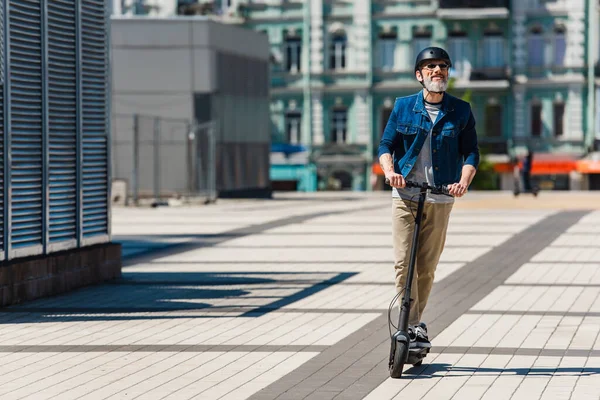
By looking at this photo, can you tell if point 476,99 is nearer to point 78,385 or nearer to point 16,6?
point 16,6

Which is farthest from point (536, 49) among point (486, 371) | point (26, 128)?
point (486, 371)

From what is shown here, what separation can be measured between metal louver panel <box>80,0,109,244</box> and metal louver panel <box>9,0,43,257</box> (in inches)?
40.5

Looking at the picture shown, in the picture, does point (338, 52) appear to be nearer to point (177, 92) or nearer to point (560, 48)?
point (560, 48)

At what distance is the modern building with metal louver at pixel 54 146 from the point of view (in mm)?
12930

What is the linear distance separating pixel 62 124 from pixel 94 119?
774 millimetres

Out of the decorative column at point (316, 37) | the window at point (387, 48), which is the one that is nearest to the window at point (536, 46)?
the window at point (387, 48)

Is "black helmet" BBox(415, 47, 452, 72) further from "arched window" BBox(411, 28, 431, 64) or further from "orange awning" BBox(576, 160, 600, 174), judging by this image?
"arched window" BBox(411, 28, 431, 64)

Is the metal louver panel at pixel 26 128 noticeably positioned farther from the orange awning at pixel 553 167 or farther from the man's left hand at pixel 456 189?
the orange awning at pixel 553 167

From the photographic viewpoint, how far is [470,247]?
20203 mm

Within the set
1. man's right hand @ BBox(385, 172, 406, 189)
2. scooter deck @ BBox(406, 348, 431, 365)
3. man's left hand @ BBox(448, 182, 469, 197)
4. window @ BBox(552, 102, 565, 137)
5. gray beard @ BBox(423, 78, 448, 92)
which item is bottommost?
scooter deck @ BBox(406, 348, 431, 365)

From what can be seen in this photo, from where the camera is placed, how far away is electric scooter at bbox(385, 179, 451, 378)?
8703mm

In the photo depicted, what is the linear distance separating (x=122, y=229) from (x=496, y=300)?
1397 centimetres

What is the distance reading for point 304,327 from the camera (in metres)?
11.2

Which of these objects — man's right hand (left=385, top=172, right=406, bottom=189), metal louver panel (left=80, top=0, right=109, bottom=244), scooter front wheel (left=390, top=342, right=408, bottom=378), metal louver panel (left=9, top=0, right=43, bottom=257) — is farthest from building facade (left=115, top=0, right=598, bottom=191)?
scooter front wheel (left=390, top=342, right=408, bottom=378)
